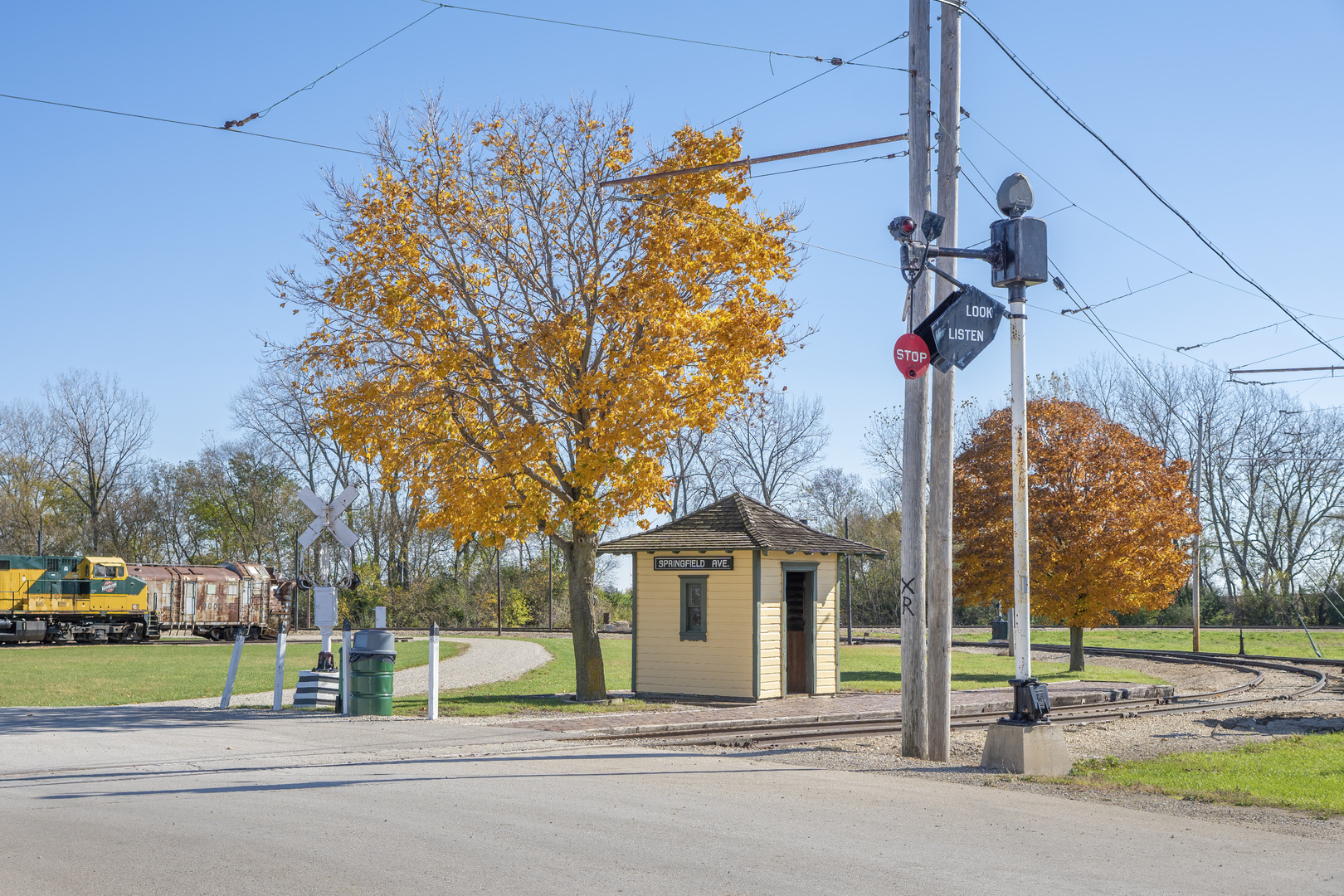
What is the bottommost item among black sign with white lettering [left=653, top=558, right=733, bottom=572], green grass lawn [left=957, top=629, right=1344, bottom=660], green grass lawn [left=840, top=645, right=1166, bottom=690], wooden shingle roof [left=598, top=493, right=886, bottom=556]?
green grass lawn [left=957, top=629, right=1344, bottom=660]

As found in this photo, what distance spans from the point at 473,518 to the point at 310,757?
245 inches

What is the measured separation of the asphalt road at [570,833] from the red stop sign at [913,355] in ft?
13.8

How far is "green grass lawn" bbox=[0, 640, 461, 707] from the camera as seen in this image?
20.1m

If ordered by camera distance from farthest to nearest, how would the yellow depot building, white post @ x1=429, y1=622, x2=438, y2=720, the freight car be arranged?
the freight car < the yellow depot building < white post @ x1=429, y1=622, x2=438, y2=720

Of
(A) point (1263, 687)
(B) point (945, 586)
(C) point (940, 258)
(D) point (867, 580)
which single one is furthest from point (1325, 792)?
(D) point (867, 580)

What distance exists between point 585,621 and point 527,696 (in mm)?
2811

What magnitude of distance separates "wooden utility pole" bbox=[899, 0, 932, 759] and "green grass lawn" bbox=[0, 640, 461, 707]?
12349 millimetres

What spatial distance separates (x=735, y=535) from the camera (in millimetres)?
20000

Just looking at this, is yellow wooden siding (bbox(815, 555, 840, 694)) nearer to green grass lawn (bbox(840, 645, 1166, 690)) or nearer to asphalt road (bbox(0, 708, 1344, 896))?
green grass lawn (bbox(840, 645, 1166, 690))

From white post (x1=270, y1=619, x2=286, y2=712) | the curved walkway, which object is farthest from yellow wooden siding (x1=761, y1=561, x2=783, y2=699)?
white post (x1=270, y1=619, x2=286, y2=712)

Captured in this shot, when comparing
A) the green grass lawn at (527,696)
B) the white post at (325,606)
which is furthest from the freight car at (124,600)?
the white post at (325,606)

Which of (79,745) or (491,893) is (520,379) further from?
(491,893)

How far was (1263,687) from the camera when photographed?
25.4 meters

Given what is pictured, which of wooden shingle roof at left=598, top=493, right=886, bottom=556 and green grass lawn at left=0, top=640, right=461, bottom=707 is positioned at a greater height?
wooden shingle roof at left=598, top=493, right=886, bottom=556
